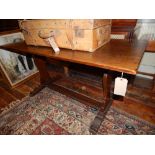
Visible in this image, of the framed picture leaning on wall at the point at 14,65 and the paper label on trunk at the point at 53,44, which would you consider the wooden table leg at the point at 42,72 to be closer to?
the framed picture leaning on wall at the point at 14,65

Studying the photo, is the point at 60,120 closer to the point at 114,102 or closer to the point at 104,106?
the point at 104,106

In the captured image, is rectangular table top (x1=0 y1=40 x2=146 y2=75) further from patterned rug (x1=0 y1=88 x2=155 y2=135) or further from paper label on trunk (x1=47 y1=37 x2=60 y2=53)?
patterned rug (x1=0 y1=88 x2=155 y2=135)

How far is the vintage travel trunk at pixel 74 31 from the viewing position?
0.97m

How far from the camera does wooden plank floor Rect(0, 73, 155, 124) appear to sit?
141 centimetres

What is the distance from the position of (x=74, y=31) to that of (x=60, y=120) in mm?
965

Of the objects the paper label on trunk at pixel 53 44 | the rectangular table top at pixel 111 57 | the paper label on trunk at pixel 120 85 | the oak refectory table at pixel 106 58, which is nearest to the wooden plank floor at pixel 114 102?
the oak refectory table at pixel 106 58

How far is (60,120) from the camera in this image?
1428mm

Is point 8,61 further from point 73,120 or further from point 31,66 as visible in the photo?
point 73,120

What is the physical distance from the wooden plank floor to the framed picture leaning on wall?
0.41 feet

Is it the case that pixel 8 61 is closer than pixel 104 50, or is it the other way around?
pixel 104 50

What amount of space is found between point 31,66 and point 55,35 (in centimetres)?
134
